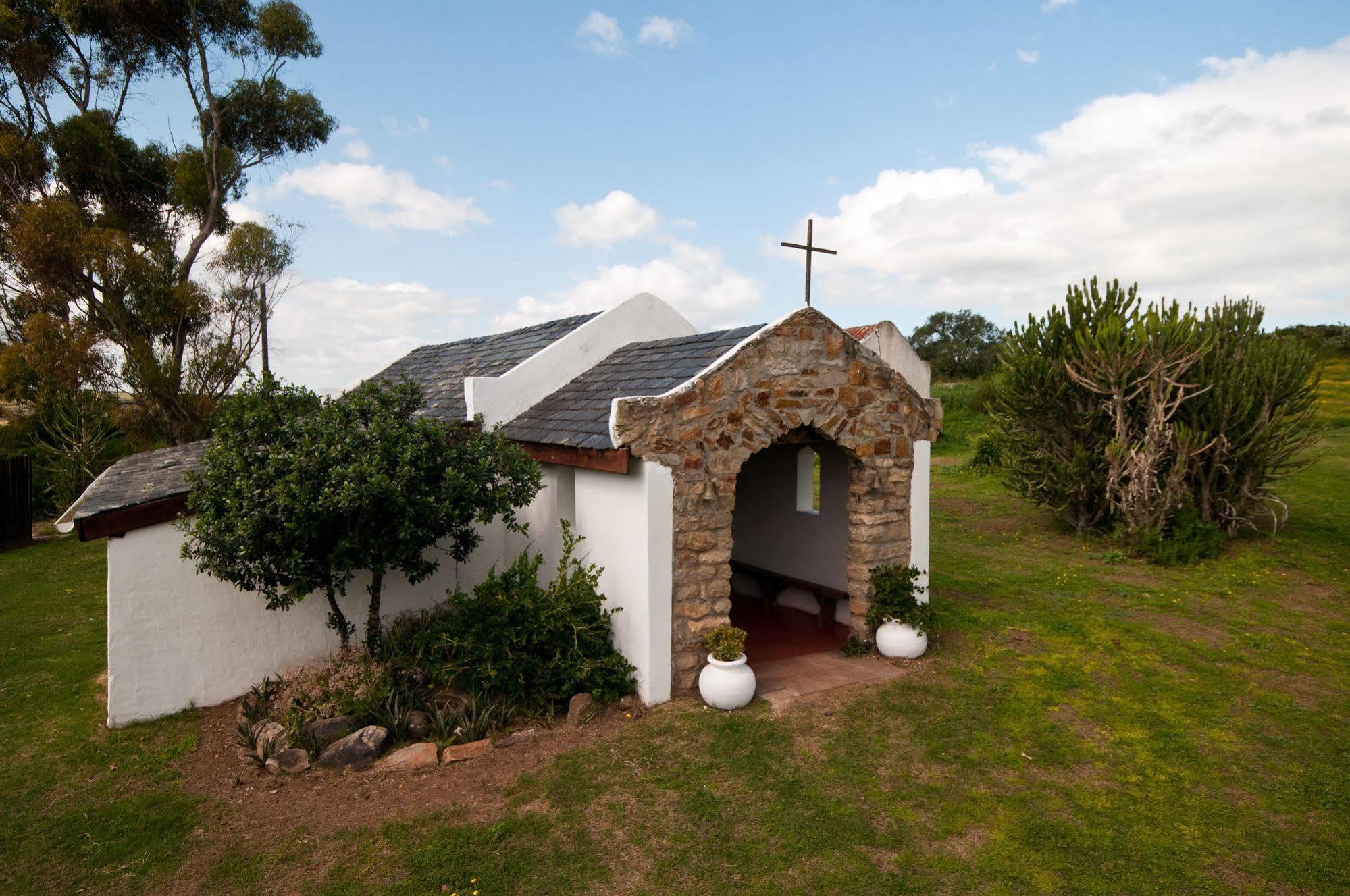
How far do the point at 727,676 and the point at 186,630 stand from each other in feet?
16.9

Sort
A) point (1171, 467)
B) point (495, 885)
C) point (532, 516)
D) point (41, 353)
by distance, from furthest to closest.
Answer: point (41, 353), point (1171, 467), point (532, 516), point (495, 885)

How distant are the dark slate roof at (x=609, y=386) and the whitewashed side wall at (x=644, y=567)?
1.72 feet

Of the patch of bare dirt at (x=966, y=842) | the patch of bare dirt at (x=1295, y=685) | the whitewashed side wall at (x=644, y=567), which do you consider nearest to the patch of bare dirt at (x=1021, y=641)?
the patch of bare dirt at (x=1295, y=685)

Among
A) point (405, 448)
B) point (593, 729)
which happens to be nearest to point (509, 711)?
point (593, 729)

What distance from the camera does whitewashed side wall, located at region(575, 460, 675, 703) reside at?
6629 millimetres

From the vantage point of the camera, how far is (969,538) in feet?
47.2

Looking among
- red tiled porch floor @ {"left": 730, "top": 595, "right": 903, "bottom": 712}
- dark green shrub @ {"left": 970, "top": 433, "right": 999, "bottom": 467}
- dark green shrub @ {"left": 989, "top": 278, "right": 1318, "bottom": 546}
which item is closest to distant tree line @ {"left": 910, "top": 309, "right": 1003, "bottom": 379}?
dark green shrub @ {"left": 970, "top": 433, "right": 999, "bottom": 467}

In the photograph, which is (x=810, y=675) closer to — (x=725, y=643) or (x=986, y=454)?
(x=725, y=643)

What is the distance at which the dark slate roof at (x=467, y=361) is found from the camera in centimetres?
992

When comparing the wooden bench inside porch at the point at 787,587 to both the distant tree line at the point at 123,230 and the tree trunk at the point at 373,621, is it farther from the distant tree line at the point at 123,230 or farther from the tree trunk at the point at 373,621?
the distant tree line at the point at 123,230

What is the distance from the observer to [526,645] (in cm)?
671

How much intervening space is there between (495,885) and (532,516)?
14.7 feet

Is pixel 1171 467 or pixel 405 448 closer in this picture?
pixel 405 448

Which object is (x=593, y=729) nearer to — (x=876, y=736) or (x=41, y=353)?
(x=876, y=736)
